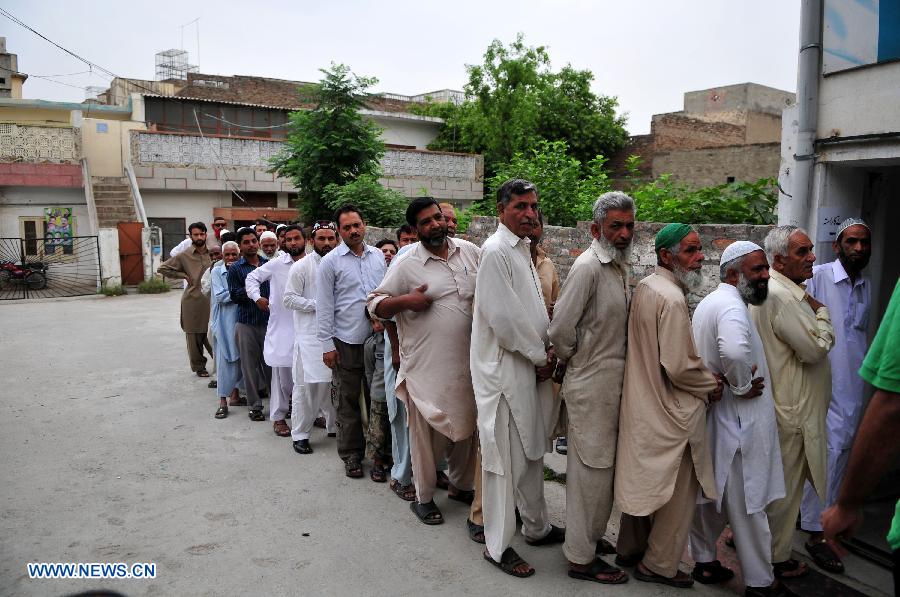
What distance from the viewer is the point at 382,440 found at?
523 centimetres

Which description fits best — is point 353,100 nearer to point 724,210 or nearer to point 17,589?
point 724,210

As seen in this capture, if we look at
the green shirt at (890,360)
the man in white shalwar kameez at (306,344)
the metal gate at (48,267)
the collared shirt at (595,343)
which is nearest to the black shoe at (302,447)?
the man in white shalwar kameez at (306,344)

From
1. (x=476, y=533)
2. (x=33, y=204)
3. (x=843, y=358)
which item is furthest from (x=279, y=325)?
(x=33, y=204)

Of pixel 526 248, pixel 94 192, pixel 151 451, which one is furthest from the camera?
pixel 94 192

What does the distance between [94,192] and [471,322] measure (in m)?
20.8

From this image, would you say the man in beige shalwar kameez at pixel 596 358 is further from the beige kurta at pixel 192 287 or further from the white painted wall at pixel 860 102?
the beige kurta at pixel 192 287

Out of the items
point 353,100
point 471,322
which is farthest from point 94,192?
point 471,322

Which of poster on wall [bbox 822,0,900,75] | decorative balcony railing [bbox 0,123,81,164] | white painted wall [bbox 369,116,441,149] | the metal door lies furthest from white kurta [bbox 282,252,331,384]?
white painted wall [bbox 369,116,441,149]

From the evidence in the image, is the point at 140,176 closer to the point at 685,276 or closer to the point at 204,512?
the point at 204,512

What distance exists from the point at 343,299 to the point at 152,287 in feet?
48.8

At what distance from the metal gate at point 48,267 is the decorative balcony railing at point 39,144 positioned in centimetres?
259

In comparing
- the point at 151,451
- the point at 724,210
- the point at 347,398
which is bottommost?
the point at 151,451

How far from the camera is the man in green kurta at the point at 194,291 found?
8.20 metres

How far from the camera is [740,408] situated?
11.4 feet
